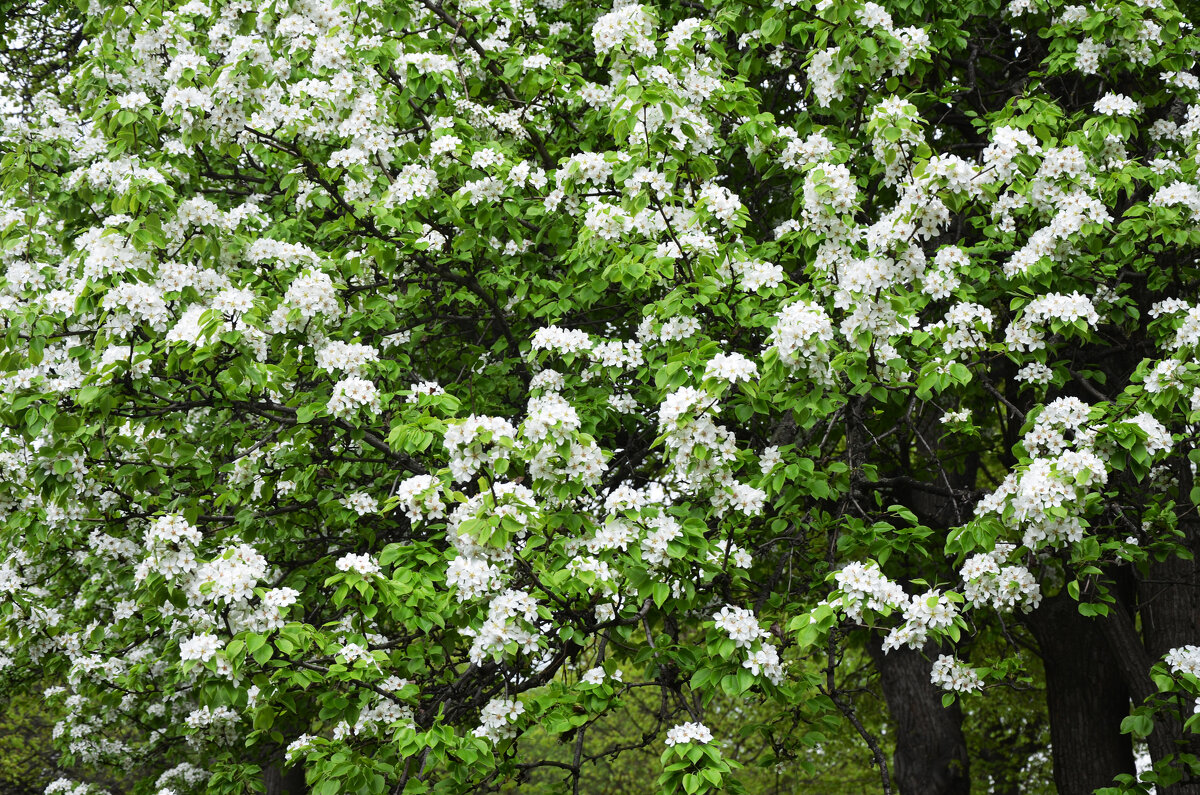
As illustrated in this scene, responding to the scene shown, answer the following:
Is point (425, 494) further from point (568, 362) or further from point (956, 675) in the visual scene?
point (956, 675)

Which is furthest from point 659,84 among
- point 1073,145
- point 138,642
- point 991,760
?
point 991,760

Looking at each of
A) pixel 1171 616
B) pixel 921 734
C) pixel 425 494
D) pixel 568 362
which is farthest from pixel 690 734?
pixel 921 734

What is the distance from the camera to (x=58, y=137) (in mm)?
6668

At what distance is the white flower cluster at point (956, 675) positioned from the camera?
15.8 feet

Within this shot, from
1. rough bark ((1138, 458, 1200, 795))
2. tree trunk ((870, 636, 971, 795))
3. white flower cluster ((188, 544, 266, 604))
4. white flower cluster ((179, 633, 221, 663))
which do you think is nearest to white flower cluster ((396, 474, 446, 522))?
white flower cluster ((188, 544, 266, 604))

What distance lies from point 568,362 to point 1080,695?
535 cm

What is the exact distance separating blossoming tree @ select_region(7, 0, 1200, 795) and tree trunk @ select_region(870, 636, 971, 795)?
7.06ft

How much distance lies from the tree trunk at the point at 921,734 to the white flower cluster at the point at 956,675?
3543 millimetres

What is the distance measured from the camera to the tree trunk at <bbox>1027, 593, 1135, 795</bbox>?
7301 mm

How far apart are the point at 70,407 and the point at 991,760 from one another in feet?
45.2

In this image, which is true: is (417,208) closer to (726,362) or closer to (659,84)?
(659,84)

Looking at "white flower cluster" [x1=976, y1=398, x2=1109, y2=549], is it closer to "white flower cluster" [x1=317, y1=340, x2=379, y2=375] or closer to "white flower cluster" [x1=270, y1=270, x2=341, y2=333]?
"white flower cluster" [x1=317, y1=340, x2=379, y2=375]

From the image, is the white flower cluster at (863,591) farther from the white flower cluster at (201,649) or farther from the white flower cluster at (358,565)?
Answer: the white flower cluster at (201,649)

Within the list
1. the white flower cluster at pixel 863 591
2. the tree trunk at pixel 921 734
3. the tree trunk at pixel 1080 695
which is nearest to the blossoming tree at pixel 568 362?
the white flower cluster at pixel 863 591
